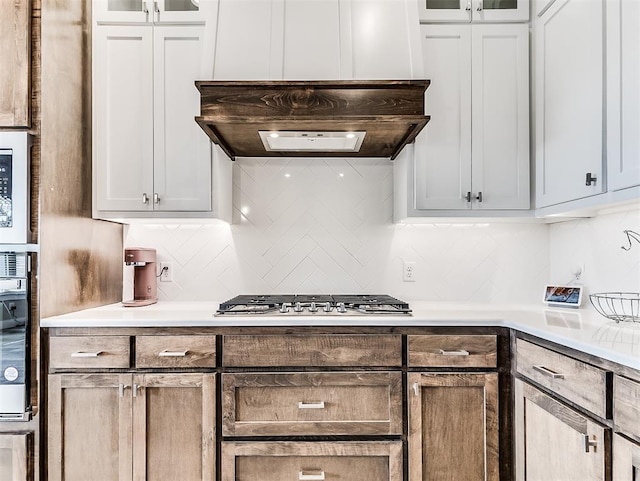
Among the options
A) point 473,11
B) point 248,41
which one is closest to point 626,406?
point 473,11

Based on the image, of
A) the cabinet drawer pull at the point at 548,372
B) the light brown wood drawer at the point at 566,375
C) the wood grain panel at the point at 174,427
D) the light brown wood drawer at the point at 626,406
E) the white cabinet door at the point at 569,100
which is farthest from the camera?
the wood grain panel at the point at 174,427

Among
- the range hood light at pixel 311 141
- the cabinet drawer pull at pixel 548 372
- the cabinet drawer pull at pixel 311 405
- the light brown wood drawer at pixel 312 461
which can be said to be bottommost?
the light brown wood drawer at pixel 312 461

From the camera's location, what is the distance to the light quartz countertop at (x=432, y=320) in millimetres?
1489

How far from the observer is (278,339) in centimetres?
180

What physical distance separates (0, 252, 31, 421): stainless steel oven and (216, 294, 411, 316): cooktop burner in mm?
750

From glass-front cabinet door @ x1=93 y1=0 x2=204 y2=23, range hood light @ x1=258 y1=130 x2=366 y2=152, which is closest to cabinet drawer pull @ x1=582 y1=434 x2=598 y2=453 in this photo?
→ range hood light @ x1=258 y1=130 x2=366 y2=152

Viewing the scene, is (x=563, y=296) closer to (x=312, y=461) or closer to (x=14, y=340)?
(x=312, y=461)

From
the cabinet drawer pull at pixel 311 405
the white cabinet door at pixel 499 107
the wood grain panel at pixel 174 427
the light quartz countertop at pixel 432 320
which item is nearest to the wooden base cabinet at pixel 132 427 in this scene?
the wood grain panel at pixel 174 427

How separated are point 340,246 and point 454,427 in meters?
1.06

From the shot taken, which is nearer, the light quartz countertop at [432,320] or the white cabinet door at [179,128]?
the light quartz countertop at [432,320]

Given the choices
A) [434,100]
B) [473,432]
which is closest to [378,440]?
[473,432]

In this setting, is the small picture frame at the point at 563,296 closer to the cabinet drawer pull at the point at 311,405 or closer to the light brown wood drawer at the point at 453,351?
the light brown wood drawer at the point at 453,351

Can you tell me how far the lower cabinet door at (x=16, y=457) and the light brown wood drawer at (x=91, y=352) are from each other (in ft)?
0.97

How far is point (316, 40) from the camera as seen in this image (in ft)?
6.39
